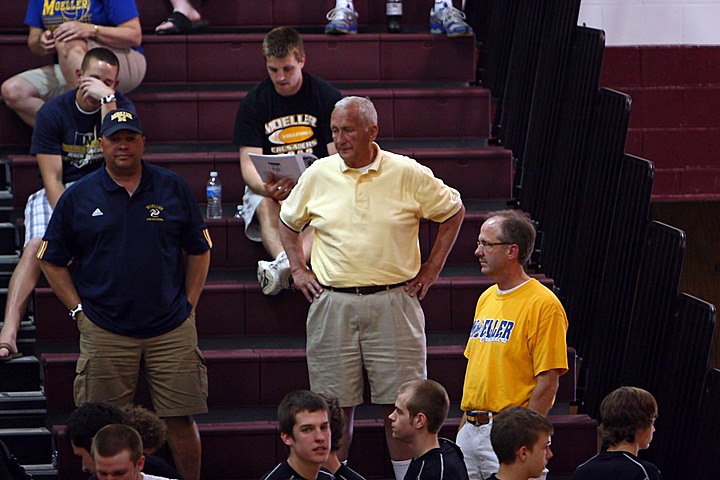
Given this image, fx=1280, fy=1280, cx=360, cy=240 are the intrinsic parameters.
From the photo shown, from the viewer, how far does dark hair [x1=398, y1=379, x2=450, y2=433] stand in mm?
4184

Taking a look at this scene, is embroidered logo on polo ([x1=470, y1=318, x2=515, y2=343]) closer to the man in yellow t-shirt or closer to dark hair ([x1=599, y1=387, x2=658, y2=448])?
the man in yellow t-shirt

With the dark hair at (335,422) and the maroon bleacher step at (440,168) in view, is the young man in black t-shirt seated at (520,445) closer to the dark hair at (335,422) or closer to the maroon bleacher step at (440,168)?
the dark hair at (335,422)

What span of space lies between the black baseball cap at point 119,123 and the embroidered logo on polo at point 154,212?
1.00ft

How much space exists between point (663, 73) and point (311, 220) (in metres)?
3.35

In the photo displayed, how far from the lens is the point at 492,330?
4523 millimetres

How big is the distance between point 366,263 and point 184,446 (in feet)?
3.57

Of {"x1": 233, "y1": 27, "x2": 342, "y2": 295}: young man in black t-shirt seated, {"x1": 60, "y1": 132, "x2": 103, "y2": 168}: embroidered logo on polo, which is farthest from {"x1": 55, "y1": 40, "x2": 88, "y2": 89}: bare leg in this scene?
{"x1": 233, "y1": 27, "x2": 342, "y2": 295}: young man in black t-shirt seated

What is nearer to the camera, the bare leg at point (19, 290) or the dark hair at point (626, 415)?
the dark hair at point (626, 415)

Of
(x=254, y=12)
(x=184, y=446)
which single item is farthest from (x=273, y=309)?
(x=254, y=12)

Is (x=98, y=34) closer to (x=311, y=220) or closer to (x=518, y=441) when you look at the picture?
(x=311, y=220)

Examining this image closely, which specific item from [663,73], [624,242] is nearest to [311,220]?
[624,242]

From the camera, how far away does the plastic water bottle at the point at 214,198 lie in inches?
254

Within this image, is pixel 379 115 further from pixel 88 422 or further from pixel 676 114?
pixel 88 422

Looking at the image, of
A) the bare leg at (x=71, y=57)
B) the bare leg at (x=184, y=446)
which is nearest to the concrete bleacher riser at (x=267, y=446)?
the bare leg at (x=184, y=446)
